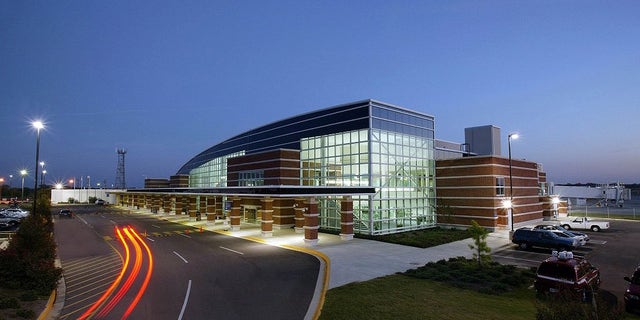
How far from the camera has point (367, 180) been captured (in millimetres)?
37000

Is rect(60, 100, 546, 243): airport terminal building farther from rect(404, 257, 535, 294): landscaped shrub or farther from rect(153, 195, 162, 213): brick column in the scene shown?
rect(153, 195, 162, 213): brick column

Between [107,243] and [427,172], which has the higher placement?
[427,172]

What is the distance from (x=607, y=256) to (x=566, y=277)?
14932mm

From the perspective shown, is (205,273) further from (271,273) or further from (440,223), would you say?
(440,223)

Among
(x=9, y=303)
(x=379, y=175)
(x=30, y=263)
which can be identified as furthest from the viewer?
(x=379, y=175)

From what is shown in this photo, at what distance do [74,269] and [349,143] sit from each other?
27000 millimetres

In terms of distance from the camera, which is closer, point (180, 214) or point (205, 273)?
point (205, 273)

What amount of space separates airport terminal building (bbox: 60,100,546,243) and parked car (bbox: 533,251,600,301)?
1833 cm

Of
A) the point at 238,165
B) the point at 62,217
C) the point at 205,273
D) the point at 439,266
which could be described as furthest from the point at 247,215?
the point at 62,217

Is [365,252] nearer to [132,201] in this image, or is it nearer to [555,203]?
[555,203]

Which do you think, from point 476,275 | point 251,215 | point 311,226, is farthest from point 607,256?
point 251,215

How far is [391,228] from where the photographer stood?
37406 millimetres

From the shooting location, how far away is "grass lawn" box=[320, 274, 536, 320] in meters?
12.5

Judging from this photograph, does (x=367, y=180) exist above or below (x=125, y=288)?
above
